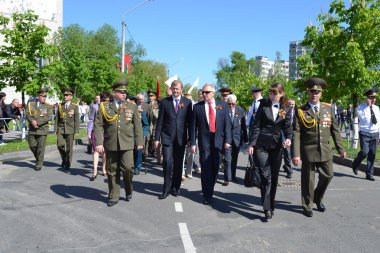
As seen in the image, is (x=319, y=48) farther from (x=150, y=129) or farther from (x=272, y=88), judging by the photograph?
(x=272, y=88)

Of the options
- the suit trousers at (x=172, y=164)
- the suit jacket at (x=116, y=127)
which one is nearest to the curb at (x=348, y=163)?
the suit trousers at (x=172, y=164)

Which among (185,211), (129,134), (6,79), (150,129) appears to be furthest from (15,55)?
(185,211)

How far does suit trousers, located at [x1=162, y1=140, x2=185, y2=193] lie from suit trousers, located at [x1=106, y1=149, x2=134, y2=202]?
0.75 metres

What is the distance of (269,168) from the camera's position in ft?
20.8

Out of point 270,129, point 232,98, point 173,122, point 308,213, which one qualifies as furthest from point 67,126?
point 308,213

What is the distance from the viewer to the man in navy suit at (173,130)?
300 inches

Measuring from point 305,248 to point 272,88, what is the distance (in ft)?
8.06

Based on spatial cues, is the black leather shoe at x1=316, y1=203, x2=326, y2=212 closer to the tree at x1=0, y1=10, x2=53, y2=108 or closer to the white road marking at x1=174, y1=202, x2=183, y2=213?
the white road marking at x1=174, y1=202, x2=183, y2=213

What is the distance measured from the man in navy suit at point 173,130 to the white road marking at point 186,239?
1888 mm

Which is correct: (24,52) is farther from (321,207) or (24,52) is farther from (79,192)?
(321,207)

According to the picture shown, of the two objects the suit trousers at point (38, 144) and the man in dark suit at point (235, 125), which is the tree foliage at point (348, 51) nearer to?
the man in dark suit at point (235, 125)

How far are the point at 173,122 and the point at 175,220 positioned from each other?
2119mm

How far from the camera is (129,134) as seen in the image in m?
7.12

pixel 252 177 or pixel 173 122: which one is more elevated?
pixel 173 122
